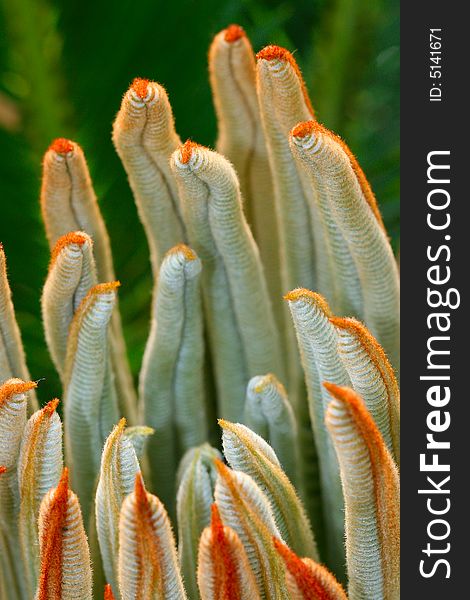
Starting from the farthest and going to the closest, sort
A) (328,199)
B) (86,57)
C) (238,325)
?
(86,57)
(238,325)
(328,199)

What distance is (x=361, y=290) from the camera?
33.4 inches

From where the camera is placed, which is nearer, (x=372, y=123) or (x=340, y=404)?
(x=340, y=404)

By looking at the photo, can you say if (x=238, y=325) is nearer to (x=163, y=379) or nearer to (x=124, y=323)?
(x=163, y=379)

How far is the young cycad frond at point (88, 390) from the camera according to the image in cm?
77

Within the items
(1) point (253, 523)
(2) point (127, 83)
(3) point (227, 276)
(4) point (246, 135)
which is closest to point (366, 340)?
(1) point (253, 523)

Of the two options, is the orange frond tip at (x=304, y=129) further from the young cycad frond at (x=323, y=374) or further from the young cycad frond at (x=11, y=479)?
the young cycad frond at (x=11, y=479)

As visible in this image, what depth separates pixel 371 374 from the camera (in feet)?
2.16

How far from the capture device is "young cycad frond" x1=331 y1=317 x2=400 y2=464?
641 mm

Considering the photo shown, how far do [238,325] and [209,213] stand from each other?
12 centimetres

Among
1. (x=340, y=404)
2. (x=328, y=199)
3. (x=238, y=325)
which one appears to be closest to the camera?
(x=340, y=404)

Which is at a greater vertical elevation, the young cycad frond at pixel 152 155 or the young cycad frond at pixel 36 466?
the young cycad frond at pixel 152 155

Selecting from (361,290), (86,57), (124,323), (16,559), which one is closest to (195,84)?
(86,57)

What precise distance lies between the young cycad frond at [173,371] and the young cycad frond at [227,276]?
1.1 inches

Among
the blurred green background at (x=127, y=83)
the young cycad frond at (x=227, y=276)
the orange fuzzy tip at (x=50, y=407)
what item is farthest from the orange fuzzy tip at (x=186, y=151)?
the blurred green background at (x=127, y=83)
